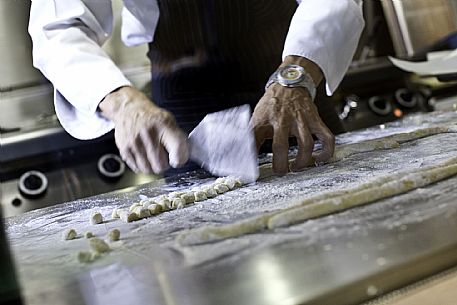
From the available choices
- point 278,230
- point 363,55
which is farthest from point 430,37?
point 278,230

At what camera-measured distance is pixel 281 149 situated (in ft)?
2.80

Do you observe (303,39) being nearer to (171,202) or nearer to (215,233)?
(171,202)

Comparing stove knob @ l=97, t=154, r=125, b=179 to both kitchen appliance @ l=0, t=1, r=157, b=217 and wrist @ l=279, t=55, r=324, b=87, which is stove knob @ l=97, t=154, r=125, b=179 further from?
wrist @ l=279, t=55, r=324, b=87

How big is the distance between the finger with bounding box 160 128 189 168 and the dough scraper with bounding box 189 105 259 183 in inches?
1.1

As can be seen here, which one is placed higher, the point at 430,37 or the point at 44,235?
the point at 44,235

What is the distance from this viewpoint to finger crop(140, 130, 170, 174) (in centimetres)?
84

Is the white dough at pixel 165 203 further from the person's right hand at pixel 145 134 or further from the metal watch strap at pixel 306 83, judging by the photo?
the metal watch strap at pixel 306 83

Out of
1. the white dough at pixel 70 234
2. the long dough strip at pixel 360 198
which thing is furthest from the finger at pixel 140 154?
the long dough strip at pixel 360 198

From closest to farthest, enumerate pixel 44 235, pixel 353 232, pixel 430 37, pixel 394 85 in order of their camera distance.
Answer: pixel 353 232 < pixel 44 235 < pixel 394 85 < pixel 430 37

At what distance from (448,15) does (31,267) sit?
1.66 meters

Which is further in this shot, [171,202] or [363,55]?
[363,55]

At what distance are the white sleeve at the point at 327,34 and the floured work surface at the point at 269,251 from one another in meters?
0.27

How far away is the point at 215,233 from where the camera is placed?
56 centimetres

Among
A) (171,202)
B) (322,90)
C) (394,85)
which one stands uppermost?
(171,202)
